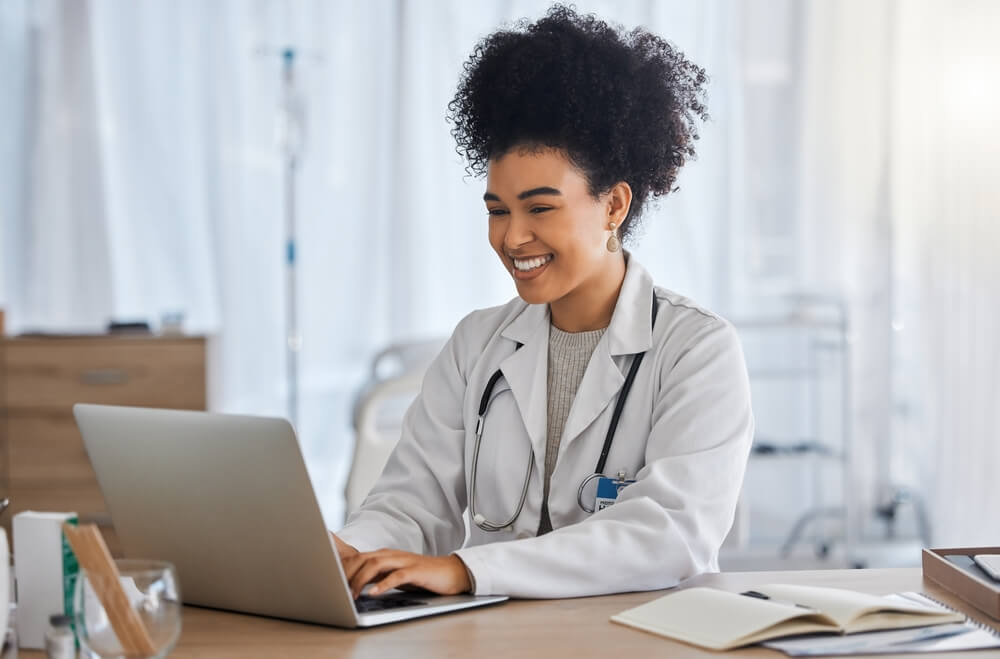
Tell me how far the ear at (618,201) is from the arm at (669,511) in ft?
0.82

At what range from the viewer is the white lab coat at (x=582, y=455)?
144 cm

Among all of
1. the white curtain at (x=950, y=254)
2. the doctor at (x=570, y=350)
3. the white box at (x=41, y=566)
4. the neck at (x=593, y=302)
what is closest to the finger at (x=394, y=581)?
the doctor at (x=570, y=350)

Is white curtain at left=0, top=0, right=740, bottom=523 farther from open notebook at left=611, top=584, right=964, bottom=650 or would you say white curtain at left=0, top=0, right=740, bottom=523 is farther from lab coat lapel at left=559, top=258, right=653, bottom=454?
open notebook at left=611, top=584, right=964, bottom=650

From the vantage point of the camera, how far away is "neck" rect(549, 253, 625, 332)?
1.87 m

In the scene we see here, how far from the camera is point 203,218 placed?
4.53 m

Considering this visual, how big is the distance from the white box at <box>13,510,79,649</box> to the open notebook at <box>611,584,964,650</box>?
60cm

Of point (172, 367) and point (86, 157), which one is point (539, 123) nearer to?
point (172, 367)

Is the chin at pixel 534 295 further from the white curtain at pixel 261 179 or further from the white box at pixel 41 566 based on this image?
the white curtain at pixel 261 179

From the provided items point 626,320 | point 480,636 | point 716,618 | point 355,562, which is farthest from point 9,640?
point 626,320

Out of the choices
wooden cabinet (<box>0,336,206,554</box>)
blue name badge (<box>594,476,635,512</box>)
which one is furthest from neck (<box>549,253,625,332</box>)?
wooden cabinet (<box>0,336,206,554</box>)

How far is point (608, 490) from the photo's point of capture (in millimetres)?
1666

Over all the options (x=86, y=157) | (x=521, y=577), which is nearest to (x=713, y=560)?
(x=521, y=577)

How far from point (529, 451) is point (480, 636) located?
22.4 inches

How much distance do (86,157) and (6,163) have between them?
31 centimetres
